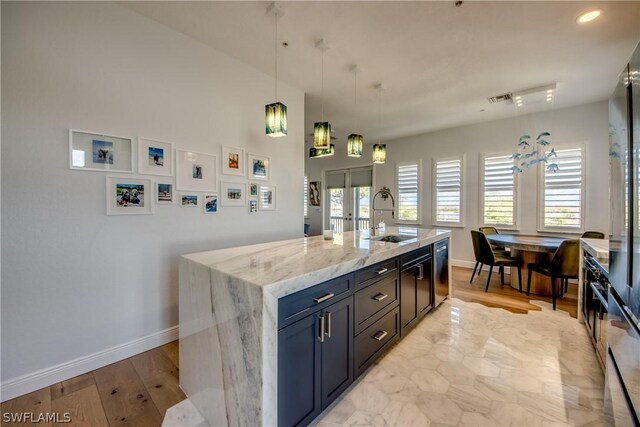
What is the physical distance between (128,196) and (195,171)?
630 mm

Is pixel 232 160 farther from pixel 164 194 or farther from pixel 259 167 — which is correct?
pixel 164 194

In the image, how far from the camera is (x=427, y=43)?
8.74 ft

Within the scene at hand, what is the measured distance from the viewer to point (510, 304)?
3418mm

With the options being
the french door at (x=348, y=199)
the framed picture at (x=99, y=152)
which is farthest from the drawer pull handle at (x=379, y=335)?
the french door at (x=348, y=199)

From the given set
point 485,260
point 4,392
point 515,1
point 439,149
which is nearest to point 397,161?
point 439,149

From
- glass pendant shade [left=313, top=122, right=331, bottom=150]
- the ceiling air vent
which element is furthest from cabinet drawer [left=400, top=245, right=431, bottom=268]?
the ceiling air vent

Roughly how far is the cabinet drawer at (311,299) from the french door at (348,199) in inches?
220

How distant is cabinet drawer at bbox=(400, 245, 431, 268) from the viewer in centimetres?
237

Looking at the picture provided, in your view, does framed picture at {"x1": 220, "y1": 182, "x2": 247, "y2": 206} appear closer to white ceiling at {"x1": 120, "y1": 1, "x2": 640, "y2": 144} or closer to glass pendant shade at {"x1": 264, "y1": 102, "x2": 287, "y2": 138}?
glass pendant shade at {"x1": 264, "y1": 102, "x2": 287, "y2": 138}

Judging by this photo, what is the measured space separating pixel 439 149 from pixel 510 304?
336 centimetres

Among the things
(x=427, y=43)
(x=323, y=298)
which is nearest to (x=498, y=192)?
(x=427, y=43)

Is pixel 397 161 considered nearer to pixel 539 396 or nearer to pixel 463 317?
pixel 463 317

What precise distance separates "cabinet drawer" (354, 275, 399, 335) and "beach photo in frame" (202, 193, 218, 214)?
1.84 metres

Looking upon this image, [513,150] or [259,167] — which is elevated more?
[513,150]
